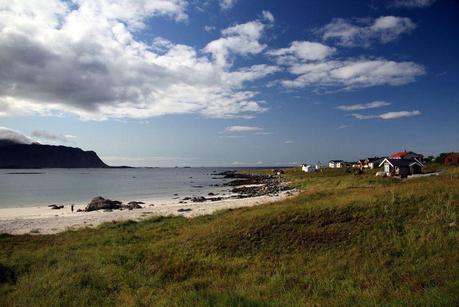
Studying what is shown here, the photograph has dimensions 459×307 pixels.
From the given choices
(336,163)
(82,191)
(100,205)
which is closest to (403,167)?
(100,205)

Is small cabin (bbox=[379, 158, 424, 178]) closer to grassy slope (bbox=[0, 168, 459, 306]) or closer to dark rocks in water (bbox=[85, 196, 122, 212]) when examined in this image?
grassy slope (bbox=[0, 168, 459, 306])

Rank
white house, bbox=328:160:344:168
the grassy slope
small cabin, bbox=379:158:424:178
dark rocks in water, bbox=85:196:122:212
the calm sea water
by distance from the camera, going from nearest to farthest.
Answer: the grassy slope < dark rocks in water, bbox=85:196:122:212 < the calm sea water < small cabin, bbox=379:158:424:178 < white house, bbox=328:160:344:168

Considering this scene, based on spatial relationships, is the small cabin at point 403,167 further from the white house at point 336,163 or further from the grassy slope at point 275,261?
the white house at point 336,163

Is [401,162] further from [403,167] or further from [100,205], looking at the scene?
[100,205]

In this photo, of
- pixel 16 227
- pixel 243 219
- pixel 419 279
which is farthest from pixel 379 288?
pixel 16 227

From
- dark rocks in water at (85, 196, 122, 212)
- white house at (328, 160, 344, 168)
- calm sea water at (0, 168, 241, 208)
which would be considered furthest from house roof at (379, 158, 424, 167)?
white house at (328, 160, 344, 168)

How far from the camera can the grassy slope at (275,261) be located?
28.7ft

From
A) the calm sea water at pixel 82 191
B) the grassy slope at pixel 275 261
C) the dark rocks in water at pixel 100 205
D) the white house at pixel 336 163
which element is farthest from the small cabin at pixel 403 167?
the white house at pixel 336 163

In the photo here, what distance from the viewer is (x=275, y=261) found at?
13.0 meters

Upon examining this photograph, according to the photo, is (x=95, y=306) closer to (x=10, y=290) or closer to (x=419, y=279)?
(x=10, y=290)

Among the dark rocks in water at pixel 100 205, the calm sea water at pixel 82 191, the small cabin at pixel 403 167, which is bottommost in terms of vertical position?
the calm sea water at pixel 82 191

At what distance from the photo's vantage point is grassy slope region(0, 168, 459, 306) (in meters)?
8.76

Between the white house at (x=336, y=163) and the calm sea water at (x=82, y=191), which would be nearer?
the calm sea water at (x=82, y=191)

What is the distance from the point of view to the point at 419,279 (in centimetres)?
902
